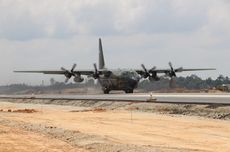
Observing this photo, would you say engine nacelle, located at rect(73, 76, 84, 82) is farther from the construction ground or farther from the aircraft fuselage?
the construction ground

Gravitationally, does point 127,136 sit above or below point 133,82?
below

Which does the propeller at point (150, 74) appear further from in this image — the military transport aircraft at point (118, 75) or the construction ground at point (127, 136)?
the construction ground at point (127, 136)

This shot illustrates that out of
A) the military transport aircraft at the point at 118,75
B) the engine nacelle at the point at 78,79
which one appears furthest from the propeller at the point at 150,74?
the engine nacelle at the point at 78,79

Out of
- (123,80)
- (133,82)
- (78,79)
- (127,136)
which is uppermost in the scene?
(78,79)

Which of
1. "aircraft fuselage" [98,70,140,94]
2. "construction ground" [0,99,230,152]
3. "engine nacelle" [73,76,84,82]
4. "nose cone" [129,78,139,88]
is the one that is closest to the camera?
"construction ground" [0,99,230,152]

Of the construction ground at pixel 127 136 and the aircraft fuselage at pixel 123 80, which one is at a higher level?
the aircraft fuselage at pixel 123 80

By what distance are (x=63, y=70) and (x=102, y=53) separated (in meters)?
15.0

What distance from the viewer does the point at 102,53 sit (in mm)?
102812

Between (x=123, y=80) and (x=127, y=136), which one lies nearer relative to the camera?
(x=127, y=136)

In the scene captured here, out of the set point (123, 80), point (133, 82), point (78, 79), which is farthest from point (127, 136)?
point (78, 79)

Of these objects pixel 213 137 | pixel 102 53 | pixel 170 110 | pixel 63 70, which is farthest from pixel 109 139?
pixel 102 53

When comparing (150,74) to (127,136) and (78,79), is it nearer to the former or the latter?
(78,79)

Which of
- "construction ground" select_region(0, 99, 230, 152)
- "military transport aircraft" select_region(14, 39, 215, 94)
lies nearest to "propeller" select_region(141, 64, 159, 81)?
"military transport aircraft" select_region(14, 39, 215, 94)

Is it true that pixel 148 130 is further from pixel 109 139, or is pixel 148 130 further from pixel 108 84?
pixel 108 84
